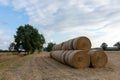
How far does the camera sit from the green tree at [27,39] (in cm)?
6506

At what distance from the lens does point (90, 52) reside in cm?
1614

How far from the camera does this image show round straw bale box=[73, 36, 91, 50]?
16625 mm

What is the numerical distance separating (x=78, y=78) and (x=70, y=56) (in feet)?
18.2

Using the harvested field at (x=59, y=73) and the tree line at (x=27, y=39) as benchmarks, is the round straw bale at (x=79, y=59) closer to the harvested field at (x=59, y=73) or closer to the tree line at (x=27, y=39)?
the harvested field at (x=59, y=73)

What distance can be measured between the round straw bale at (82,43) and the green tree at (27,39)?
48.3m

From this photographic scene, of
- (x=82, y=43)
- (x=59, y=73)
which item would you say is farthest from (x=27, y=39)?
(x=59, y=73)

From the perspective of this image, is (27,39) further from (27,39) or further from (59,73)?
(59,73)

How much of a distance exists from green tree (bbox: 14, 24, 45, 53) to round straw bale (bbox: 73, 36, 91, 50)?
158 feet

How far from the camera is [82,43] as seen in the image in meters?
16.7

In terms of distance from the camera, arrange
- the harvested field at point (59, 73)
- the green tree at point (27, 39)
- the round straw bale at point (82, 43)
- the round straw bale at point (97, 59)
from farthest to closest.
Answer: the green tree at point (27, 39) → the round straw bale at point (82, 43) → the round straw bale at point (97, 59) → the harvested field at point (59, 73)

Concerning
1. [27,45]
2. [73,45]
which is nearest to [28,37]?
[27,45]

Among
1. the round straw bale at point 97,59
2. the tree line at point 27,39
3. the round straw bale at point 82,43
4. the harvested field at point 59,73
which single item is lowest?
the harvested field at point 59,73

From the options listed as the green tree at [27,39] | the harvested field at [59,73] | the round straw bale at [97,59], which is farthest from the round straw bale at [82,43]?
the green tree at [27,39]

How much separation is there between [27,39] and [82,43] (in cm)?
4905
